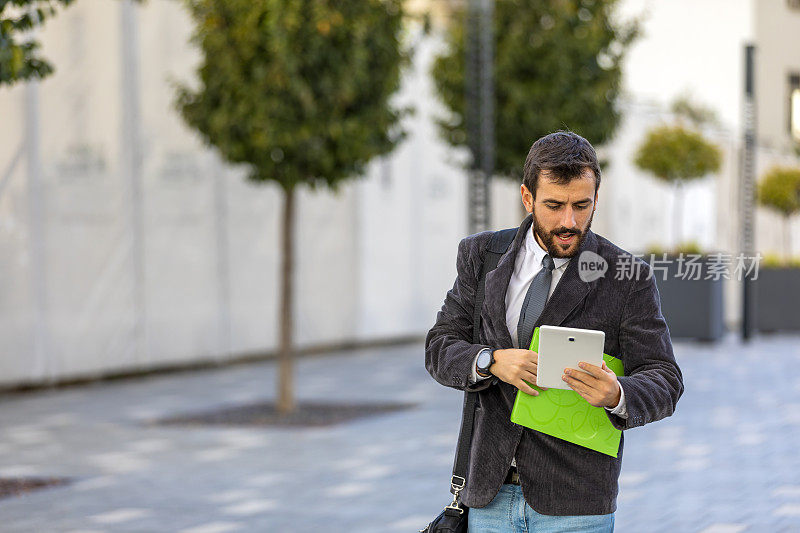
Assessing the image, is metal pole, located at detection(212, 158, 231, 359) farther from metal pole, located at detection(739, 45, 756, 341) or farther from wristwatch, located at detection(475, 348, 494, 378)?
wristwatch, located at detection(475, 348, 494, 378)

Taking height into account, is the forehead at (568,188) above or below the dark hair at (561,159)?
below

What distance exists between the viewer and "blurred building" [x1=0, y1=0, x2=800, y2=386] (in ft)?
46.4

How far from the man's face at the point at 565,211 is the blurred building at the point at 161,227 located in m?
10.3

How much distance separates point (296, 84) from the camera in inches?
446

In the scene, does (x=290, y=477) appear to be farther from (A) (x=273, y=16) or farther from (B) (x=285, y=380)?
(A) (x=273, y=16)

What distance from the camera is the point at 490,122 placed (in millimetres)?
14156

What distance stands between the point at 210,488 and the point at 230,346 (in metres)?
9.13

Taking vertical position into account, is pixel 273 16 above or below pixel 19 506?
above

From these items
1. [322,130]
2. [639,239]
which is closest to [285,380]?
[322,130]

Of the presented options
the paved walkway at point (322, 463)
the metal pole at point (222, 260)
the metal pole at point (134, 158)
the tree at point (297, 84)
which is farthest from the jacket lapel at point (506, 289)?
the metal pole at point (222, 260)

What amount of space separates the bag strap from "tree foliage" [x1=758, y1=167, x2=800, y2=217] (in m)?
23.4

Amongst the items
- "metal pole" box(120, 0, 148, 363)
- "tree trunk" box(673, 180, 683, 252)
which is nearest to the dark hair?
"metal pole" box(120, 0, 148, 363)

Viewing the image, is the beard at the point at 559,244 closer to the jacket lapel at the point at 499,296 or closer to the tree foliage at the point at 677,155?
the jacket lapel at the point at 499,296

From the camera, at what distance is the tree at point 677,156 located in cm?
2191
